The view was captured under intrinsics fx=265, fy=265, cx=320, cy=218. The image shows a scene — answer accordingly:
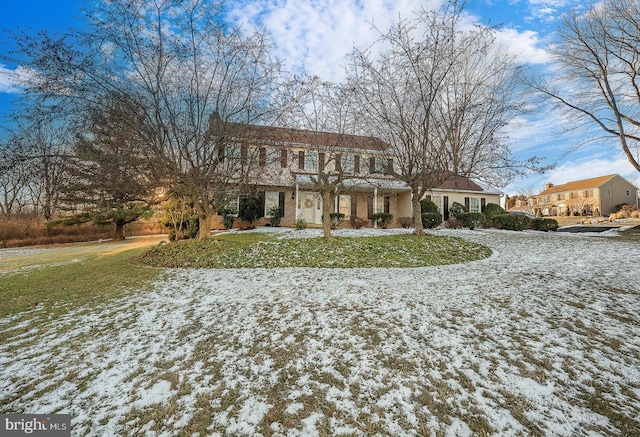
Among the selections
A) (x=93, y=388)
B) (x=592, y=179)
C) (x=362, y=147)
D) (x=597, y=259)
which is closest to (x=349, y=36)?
(x=362, y=147)

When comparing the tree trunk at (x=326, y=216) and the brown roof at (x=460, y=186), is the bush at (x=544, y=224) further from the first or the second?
the tree trunk at (x=326, y=216)

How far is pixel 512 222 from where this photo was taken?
1678 centimetres

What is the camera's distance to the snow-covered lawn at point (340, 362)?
82.2 inches

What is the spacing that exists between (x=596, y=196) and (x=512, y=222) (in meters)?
31.2

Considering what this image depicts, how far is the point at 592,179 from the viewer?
3825 centimetres

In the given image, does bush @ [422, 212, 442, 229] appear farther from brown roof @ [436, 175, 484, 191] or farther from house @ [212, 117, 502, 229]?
brown roof @ [436, 175, 484, 191]

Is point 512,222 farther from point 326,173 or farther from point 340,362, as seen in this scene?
point 340,362

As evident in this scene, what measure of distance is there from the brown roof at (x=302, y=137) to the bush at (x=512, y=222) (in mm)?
11063

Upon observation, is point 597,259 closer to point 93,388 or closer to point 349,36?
point 349,36

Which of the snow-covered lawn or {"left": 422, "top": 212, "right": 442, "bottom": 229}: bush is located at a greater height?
{"left": 422, "top": 212, "right": 442, "bottom": 229}: bush

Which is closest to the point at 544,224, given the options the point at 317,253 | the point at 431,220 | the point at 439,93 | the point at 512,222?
the point at 512,222

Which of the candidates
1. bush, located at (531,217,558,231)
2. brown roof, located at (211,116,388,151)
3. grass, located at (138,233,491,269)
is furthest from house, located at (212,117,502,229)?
bush, located at (531,217,558,231)

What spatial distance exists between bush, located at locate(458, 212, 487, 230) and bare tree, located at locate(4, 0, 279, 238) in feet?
46.0

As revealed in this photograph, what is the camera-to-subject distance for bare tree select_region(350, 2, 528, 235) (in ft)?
29.5
